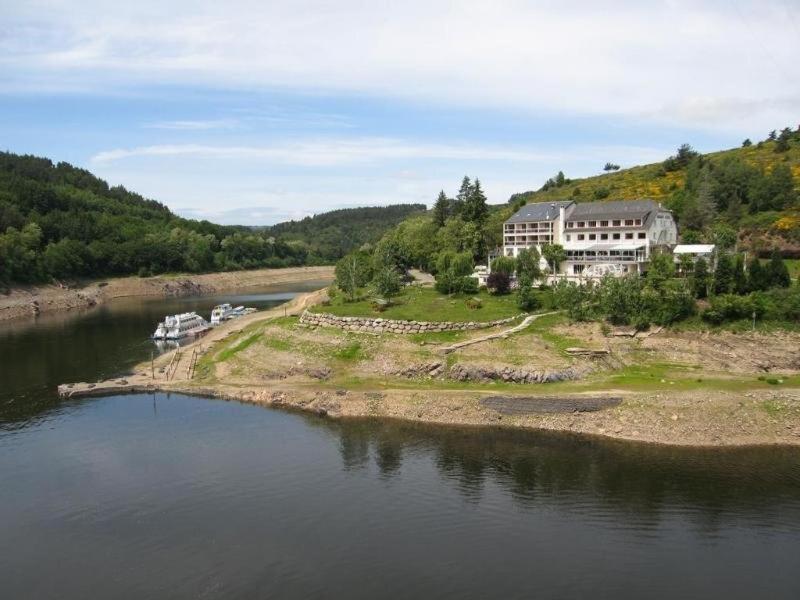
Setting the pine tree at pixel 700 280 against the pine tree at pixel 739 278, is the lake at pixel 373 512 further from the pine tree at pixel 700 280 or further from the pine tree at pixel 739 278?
the pine tree at pixel 739 278

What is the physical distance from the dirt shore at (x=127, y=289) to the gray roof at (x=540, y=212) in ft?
279

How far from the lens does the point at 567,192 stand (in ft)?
424

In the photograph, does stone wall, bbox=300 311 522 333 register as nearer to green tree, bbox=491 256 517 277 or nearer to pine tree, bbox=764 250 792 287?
green tree, bbox=491 256 517 277

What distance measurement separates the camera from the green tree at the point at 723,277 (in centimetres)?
5988

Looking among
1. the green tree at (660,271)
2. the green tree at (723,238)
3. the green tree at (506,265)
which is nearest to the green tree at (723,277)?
the green tree at (660,271)

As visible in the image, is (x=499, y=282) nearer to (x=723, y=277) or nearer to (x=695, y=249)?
(x=695, y=249)

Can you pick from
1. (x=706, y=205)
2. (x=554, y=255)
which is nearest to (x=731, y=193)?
(x=706, y=205)

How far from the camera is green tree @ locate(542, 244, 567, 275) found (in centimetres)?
7581

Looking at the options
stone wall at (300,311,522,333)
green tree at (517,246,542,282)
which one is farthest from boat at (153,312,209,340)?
green tree at (517,246,542,282)

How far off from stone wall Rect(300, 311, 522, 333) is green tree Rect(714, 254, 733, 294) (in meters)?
18.2

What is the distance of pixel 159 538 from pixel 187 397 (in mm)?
26202

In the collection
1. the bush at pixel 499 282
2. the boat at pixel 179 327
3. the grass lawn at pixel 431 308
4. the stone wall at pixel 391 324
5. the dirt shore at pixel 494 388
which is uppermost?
the bush at pixel 499 282

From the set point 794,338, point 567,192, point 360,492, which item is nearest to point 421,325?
point 360,492

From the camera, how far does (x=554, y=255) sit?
75.6 m
